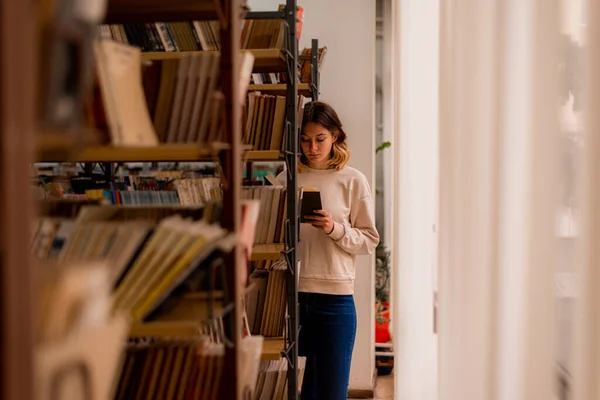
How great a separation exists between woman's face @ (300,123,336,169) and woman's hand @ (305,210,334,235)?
300 mm

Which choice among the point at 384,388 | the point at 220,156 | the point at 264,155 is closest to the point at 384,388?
the point at 384,388

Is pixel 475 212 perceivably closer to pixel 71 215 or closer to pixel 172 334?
pixel 172 334

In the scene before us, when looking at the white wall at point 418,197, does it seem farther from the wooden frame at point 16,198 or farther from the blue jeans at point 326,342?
the wooden frame at point 16,198

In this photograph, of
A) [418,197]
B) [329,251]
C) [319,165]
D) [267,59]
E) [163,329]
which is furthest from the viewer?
[418,197]

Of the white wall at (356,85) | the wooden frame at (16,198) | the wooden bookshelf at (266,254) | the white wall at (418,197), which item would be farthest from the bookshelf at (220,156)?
the white wall at (356,85)

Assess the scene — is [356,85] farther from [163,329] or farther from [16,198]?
[16,198]

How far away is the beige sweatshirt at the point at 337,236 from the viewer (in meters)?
2.80

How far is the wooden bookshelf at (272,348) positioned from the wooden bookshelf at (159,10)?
1280mm

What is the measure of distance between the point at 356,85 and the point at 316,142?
1314 mm

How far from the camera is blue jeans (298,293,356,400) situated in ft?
9.04

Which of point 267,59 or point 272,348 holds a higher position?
point 267,59

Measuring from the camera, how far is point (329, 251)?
2824 millimetres

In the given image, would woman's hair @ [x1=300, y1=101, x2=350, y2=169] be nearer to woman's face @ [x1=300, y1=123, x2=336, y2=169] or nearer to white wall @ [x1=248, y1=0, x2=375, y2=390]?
woman's face @ [x1=300, y1=123, x2=336, y2=169]

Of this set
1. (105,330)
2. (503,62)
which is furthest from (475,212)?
(105,330)
